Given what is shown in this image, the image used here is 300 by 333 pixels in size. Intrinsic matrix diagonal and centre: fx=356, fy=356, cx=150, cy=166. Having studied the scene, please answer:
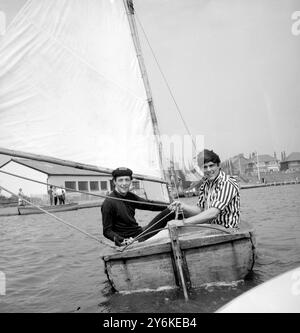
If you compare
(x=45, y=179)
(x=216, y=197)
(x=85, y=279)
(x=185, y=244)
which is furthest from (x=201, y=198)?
(x=45, y=179)

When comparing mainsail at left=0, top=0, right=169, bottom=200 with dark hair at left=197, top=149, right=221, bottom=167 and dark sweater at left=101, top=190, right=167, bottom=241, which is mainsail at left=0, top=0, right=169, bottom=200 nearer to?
dark sweater at left=101, top=190, right=167, bottom=241

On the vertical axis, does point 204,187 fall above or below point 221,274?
above

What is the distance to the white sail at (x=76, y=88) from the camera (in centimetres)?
598

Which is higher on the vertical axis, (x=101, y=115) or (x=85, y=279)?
(x=101, y=115)

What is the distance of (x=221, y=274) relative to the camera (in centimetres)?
501

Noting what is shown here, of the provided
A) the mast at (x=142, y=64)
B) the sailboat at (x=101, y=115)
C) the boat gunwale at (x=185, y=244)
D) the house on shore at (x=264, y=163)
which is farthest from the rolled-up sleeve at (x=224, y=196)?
the house on shore at (x=264, y=163)

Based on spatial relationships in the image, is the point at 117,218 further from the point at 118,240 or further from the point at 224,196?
the point at 224,196

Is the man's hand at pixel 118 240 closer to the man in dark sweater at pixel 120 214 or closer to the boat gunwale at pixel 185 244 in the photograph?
the man in dark sweater at pixel 120 214

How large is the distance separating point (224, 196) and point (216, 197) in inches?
5.0

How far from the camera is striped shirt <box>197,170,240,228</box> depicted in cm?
524

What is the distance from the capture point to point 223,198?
5.23 meters
